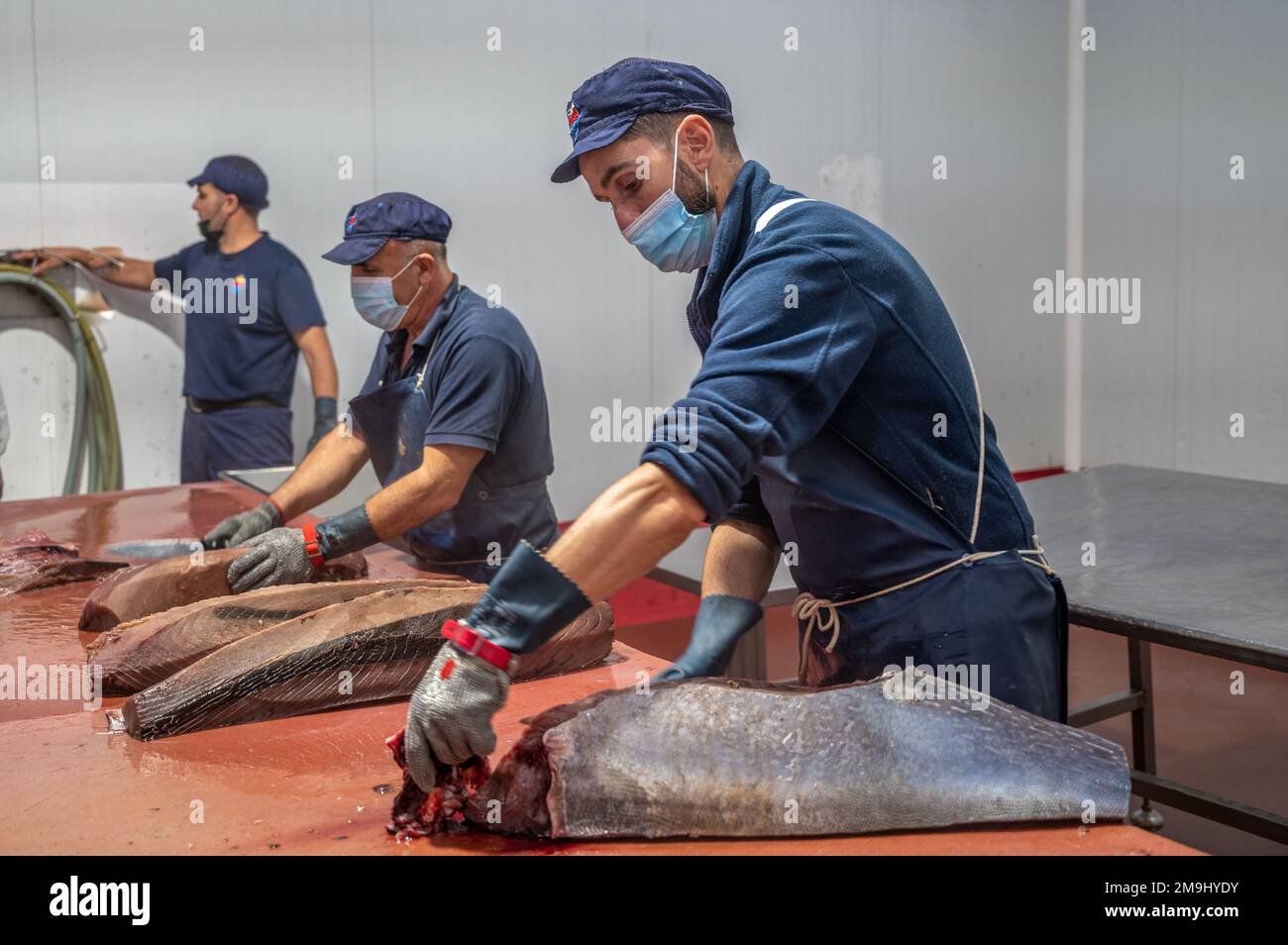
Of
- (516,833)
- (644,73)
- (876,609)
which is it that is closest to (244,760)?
(516,833)

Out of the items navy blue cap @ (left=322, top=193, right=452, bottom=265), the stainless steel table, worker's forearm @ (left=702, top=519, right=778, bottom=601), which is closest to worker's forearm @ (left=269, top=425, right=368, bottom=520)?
navy blue cap @ (left=322, top=193, right=452, bottom=265)

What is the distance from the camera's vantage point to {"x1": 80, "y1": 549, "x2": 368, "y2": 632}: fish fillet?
2.55 metres

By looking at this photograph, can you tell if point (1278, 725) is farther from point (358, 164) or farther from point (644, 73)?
point (358, 164)

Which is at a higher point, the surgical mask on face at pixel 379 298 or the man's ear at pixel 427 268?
the man's ear at pixel 427 268

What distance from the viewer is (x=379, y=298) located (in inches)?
127

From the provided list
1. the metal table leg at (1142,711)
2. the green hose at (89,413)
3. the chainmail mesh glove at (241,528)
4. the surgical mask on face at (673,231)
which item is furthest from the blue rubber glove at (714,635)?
the green hose at (89,413)

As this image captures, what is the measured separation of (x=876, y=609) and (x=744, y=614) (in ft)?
0.71

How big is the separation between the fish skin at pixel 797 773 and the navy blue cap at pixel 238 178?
462 cm

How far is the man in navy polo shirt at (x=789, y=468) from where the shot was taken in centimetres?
156

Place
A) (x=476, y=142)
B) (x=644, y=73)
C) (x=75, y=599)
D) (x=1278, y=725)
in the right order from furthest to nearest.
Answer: (x=476, y=142) → (x=1278, y=725) → (x=75, y=599) → (x=644, y=73)

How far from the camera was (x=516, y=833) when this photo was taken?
157 centimetres

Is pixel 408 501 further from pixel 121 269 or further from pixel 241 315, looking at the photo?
pixel 121 269

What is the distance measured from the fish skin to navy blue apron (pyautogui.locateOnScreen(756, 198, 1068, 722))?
0.28m

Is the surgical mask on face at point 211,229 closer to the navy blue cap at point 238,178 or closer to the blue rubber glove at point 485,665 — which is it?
the navy blue cap at point 238,178
